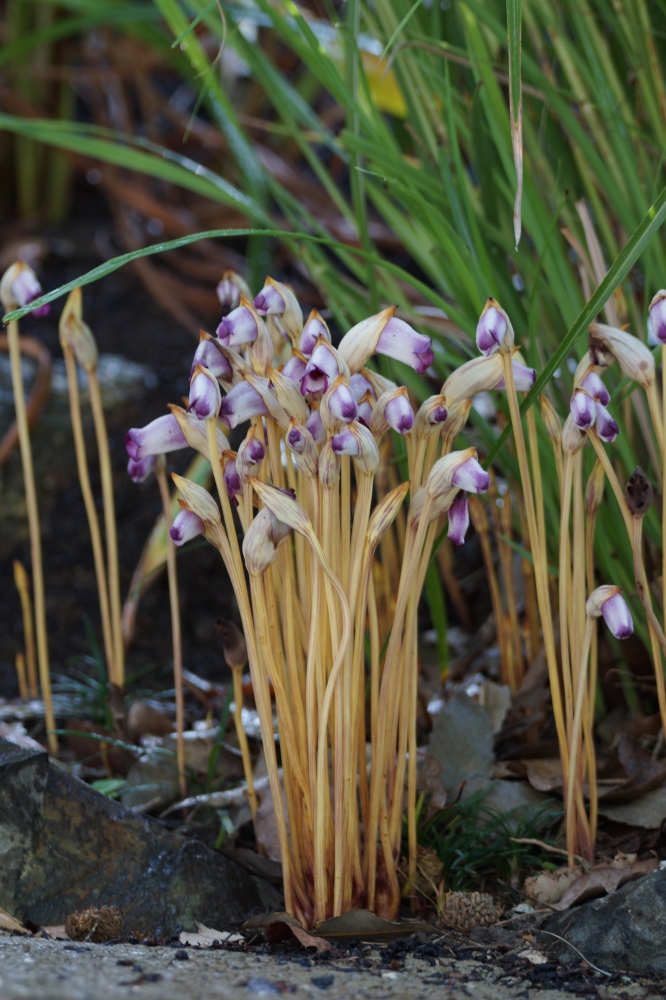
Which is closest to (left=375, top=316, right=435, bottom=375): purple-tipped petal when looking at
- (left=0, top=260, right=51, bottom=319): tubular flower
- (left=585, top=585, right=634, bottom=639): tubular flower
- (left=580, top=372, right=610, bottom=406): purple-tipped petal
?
(left=580, top=372, right=610, bottom=406): purple-tipped petal

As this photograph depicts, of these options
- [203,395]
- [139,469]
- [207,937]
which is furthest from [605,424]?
[207,937]

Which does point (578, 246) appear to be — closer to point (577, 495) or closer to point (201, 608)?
point (577, 495)

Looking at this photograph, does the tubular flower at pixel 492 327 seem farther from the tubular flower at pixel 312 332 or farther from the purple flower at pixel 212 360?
the purple flower at pixel 212 360

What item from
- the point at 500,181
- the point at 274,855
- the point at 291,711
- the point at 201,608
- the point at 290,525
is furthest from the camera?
the point at 201,608

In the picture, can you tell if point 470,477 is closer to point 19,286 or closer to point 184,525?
point 184,525

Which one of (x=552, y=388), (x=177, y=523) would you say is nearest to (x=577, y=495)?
(x=552, y=388)

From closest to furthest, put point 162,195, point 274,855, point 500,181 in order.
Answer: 1. point 274,855
2. point 500,181
3. point 162,195
